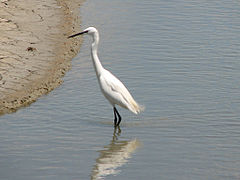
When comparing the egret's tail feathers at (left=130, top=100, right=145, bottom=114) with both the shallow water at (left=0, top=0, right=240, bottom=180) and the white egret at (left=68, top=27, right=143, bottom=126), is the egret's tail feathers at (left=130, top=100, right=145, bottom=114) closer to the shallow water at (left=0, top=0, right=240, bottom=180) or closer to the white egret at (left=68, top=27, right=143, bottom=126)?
the white egret at (left=68, top=27, right=143, bottom=126)

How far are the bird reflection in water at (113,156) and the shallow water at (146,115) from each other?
0.01 m

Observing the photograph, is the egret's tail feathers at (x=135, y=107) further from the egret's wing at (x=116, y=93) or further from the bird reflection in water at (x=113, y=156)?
the bird reflection in water at (x=113, y=156)

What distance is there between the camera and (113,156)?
767 centimetres

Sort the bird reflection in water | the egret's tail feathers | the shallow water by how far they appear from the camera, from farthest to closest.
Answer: the egret's tail feathers → the shallow water → the bird reflection in water

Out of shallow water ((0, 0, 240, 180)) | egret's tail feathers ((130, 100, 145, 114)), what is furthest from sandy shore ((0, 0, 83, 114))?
egret's tail feathers ((130, 100, 145, 114))

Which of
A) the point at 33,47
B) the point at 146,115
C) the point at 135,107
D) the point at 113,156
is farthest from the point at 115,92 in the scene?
the point at 33,47

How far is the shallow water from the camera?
7262mm

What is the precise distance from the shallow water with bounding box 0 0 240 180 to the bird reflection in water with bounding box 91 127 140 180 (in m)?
0.01

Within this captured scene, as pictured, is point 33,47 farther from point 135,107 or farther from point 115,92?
point 135,107

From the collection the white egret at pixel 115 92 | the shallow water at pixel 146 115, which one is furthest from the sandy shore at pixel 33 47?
the white egret at pixel 115 92

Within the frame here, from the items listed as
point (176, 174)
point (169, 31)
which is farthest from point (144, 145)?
point (169, 31)

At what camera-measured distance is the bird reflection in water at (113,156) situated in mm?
7129

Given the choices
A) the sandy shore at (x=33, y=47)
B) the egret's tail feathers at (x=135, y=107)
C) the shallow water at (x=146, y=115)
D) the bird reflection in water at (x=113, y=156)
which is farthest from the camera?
the sandy shore at (x=33, y=47)

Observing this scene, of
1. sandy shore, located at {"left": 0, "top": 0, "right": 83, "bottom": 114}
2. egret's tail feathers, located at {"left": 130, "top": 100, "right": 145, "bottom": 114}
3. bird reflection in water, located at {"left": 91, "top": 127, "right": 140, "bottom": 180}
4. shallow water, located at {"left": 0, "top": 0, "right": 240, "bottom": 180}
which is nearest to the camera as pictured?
bird reflection in water, located at {"left": 91, "top": 127, "right": 140, "bottom": 180}
